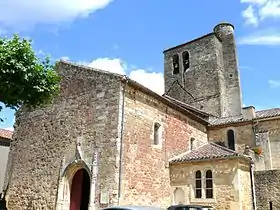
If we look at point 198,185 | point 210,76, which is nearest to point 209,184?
point 198,185

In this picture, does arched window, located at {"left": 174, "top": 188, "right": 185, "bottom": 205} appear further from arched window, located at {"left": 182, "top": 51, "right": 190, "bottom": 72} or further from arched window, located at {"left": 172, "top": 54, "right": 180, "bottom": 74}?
arched window, located at {"left": 172, "top": 54, "right": 180, "bottom": 74}

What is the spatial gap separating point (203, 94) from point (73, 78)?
18.6 meters

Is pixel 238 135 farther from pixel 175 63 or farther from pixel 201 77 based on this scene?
pixel 175 63

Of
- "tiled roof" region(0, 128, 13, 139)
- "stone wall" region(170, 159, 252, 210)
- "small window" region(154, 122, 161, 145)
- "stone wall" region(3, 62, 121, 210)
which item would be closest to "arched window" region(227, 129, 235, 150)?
"stone wall" region(170, 159, 252, 210)

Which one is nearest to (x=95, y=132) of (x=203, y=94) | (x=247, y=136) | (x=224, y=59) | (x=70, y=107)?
(x=70, y=107)

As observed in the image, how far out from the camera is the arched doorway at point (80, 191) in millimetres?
17078

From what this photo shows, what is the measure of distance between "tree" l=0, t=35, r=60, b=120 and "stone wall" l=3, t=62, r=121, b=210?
10.3 feet

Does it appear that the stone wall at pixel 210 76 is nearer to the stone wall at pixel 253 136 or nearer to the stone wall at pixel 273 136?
the stone wall at pixel 253 136

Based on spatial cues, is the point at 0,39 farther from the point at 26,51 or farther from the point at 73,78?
the point at 73,78

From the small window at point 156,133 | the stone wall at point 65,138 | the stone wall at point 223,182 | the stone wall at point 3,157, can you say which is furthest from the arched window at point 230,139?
the stone wall at point 3,157

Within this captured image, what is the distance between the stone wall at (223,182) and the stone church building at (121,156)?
5 cm

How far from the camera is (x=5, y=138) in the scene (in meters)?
27.2

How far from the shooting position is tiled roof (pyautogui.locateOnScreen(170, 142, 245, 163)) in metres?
17.1

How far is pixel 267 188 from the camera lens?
18.2 m
